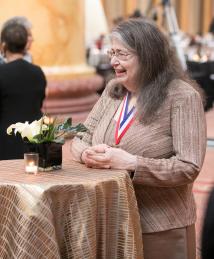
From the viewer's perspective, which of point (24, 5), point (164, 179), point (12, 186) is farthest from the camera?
point (24, 5)

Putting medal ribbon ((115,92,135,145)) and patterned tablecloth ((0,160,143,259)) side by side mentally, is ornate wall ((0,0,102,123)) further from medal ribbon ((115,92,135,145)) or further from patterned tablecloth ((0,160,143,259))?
patterned tablecloth ((0,160,143,259))

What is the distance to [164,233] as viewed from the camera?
9.61 feet

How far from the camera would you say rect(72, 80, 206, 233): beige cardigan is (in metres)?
2.85

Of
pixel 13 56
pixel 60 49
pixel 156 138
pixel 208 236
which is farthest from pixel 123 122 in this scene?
pixel 60 49

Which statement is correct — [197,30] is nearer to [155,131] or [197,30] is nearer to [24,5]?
[24,5]

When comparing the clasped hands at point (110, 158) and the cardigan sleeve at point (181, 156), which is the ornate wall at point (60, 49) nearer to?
the clasped hands at point (110, 158)

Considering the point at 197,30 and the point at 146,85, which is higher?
the point at 146,85

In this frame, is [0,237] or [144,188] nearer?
[0,237]

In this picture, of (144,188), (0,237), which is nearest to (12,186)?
(0,237)

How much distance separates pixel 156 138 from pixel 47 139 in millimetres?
450

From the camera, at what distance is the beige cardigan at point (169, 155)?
112 inches

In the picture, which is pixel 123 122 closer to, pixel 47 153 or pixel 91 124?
pixel 91 124

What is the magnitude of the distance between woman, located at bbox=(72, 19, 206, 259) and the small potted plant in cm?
12

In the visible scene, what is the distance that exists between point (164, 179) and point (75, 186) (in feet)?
1.30
